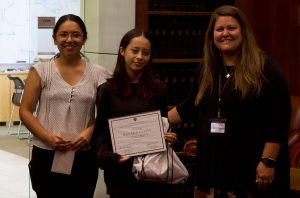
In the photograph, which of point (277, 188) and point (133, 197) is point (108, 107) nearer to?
point (133, 197)

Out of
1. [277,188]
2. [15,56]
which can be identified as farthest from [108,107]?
[15,56]

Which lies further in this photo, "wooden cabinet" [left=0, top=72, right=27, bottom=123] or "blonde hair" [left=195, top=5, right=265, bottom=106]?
"wooden cabinet" [left=0, top=72, right=27, bottom=123]

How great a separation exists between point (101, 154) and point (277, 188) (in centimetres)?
88

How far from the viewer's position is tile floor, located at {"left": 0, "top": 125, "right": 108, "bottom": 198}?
6.01 m

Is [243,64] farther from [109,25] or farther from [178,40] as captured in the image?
[178,40]

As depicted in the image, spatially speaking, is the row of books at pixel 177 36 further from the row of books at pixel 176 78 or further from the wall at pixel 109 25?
the wall at pixel 109 25

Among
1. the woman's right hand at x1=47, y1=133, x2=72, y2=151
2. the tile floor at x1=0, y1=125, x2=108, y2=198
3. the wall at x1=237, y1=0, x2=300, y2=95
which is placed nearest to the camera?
the woman's right hand at x1=47, y1=133, x2=72, y2=151

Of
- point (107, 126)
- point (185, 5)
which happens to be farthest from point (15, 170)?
point (107, 126)

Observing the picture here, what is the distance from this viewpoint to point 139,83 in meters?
2.81

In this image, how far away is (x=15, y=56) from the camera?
11062 mm

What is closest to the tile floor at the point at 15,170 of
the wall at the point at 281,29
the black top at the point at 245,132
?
the wall at the point at 281,29

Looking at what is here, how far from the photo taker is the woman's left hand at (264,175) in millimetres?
2697

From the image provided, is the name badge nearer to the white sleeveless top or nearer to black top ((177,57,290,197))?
black top ((177,57,290,197))

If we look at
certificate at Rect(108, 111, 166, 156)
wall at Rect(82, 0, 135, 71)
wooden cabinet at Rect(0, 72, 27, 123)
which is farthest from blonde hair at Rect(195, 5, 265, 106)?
wooden cabinet at Rect(0, 72, 27, 123)
